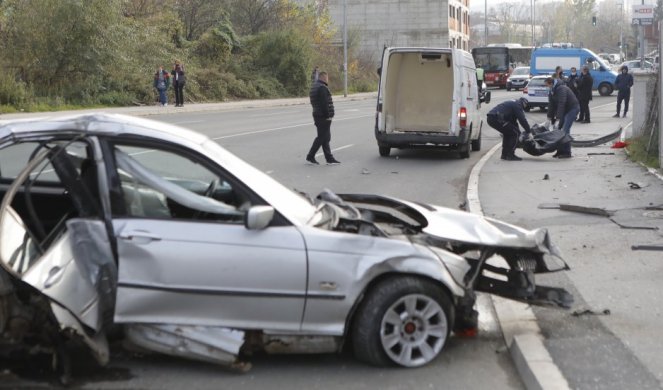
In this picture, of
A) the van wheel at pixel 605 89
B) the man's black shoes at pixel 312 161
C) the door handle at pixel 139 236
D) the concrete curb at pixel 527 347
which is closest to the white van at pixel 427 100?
the man's black shoes at pixel 312 161

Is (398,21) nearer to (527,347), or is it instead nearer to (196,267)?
(527,347)

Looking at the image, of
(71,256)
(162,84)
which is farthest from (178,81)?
(71,256)

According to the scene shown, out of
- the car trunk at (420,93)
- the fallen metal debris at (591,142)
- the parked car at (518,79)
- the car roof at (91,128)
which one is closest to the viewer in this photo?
the car roof at (91,128)

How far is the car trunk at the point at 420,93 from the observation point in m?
19.1

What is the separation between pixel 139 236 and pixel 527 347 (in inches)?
100

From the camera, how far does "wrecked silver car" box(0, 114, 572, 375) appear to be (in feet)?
16.2

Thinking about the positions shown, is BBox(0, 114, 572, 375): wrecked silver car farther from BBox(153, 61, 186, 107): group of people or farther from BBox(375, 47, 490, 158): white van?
BBox(153, 61, 186, 107): group of people

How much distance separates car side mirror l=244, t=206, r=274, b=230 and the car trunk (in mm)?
14151

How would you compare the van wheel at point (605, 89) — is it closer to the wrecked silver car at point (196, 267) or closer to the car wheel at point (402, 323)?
the wrecked silver car at point (196, 267)

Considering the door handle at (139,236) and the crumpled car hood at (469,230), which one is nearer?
the door handle at (139,236)

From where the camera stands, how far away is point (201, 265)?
4980mm

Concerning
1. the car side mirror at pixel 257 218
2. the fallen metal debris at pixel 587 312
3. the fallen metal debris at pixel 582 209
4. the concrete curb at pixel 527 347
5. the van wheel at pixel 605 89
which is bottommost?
the van wheel at pixel 605 89

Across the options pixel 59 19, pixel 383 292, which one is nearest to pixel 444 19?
pixel 59 19

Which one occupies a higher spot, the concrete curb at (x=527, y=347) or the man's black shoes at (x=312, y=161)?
the concrete curb at (x=527, y=347)
